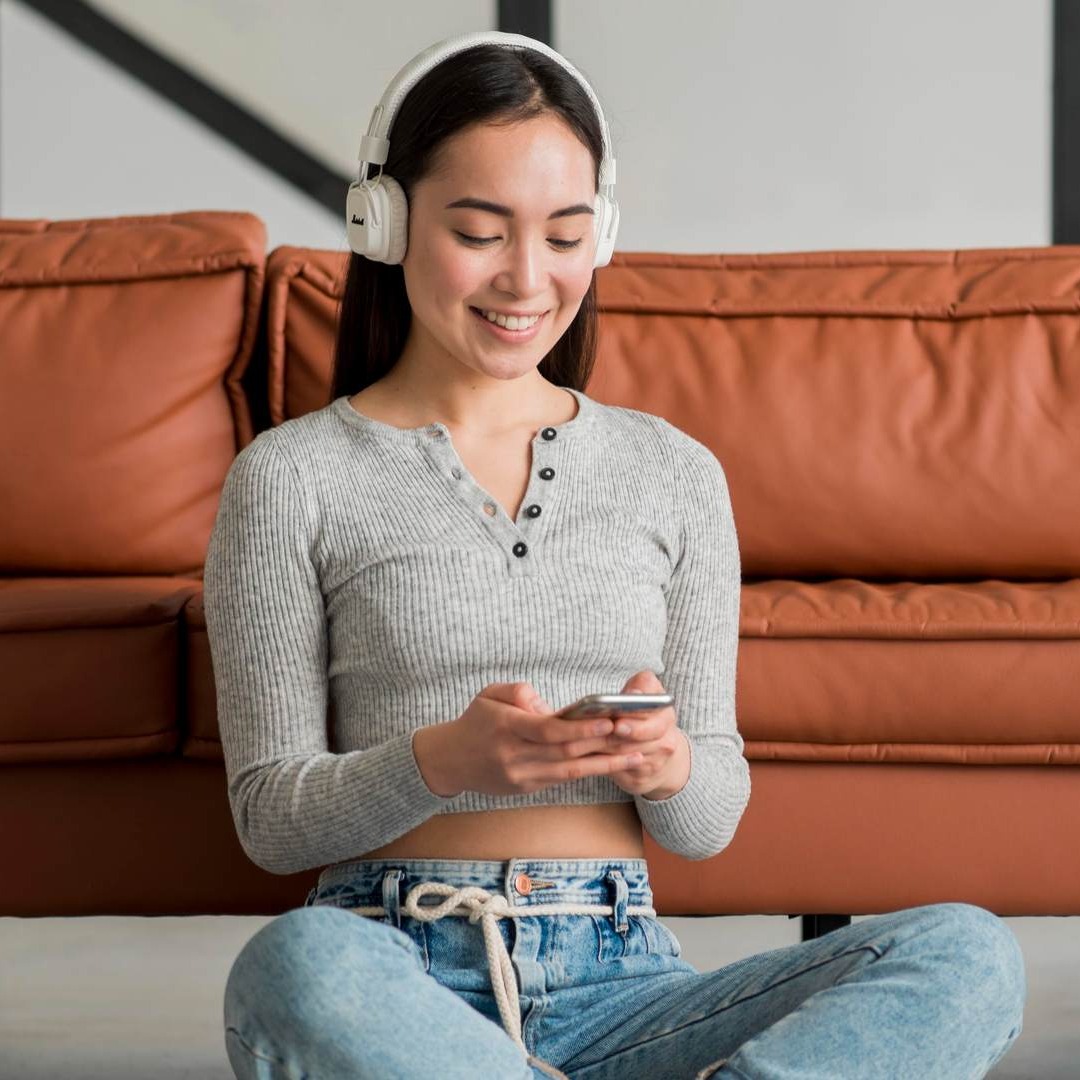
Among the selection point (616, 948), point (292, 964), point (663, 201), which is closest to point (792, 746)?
point (616, 948)

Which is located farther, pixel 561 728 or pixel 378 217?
pixel 378 217

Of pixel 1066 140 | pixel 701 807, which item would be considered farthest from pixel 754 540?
pixel 1066 140

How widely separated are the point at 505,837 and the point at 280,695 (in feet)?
0.68

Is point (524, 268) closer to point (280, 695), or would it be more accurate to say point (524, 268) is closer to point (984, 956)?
point (280, 695)

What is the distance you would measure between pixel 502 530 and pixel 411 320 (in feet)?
0.83

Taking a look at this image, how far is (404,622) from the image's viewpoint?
1.29m

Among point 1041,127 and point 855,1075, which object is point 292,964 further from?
point 1041,127

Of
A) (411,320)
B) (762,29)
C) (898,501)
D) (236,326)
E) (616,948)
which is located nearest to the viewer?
(616,948)

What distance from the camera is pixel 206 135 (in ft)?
11.7

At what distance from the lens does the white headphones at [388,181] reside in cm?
136

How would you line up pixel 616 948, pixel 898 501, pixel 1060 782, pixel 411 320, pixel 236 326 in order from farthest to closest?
pixel 236 326
pixel 898 501
pixel 1060 782
pixel 411 320
pixel 616 948

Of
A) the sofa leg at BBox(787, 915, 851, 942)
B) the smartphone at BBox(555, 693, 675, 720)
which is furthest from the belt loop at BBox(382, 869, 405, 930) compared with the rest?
the sofa leg at BBox(787, 915, 851, 942)

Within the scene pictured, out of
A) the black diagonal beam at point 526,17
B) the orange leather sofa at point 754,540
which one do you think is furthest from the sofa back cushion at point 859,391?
the black diagonal beam at point 526,17

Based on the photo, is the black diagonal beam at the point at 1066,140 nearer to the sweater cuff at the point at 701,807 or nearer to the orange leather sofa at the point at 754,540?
the orange leather sofa at the point at 754,540
